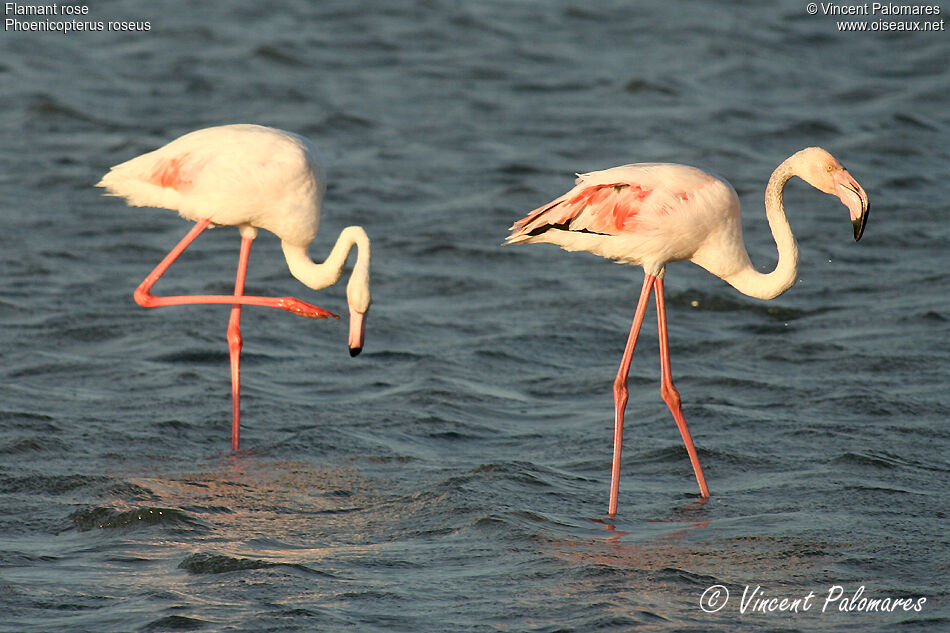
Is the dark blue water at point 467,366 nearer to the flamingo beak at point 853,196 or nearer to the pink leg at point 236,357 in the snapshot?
the pink leg at point 236,357

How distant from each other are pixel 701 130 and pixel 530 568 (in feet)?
33.6

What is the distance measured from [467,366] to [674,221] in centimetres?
271

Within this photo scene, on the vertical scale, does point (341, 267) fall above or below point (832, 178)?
below

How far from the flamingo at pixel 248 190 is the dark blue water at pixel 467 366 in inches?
33.3

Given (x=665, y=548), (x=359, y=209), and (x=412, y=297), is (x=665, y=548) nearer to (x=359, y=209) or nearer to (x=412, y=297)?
(x=412, y=297)

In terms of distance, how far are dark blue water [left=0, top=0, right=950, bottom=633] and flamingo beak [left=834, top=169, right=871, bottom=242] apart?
1.39m

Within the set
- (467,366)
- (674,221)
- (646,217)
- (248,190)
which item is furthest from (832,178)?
(248,190)

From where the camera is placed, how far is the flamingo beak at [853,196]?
6.79 metres

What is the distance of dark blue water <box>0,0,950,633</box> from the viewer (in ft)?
18.7

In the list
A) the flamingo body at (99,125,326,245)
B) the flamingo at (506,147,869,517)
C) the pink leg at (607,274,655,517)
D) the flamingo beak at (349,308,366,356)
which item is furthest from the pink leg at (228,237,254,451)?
the pink leg at (607,274,655,517)

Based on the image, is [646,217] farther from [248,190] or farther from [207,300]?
[207,300]

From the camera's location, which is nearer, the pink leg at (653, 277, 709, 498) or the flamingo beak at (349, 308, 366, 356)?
the pink leg at (653, 277, 709, 498)

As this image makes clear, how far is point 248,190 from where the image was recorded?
7801mm

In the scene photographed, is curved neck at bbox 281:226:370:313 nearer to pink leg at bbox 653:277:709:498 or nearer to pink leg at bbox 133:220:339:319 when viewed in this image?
pink leg at bbox 133:220:339:319
